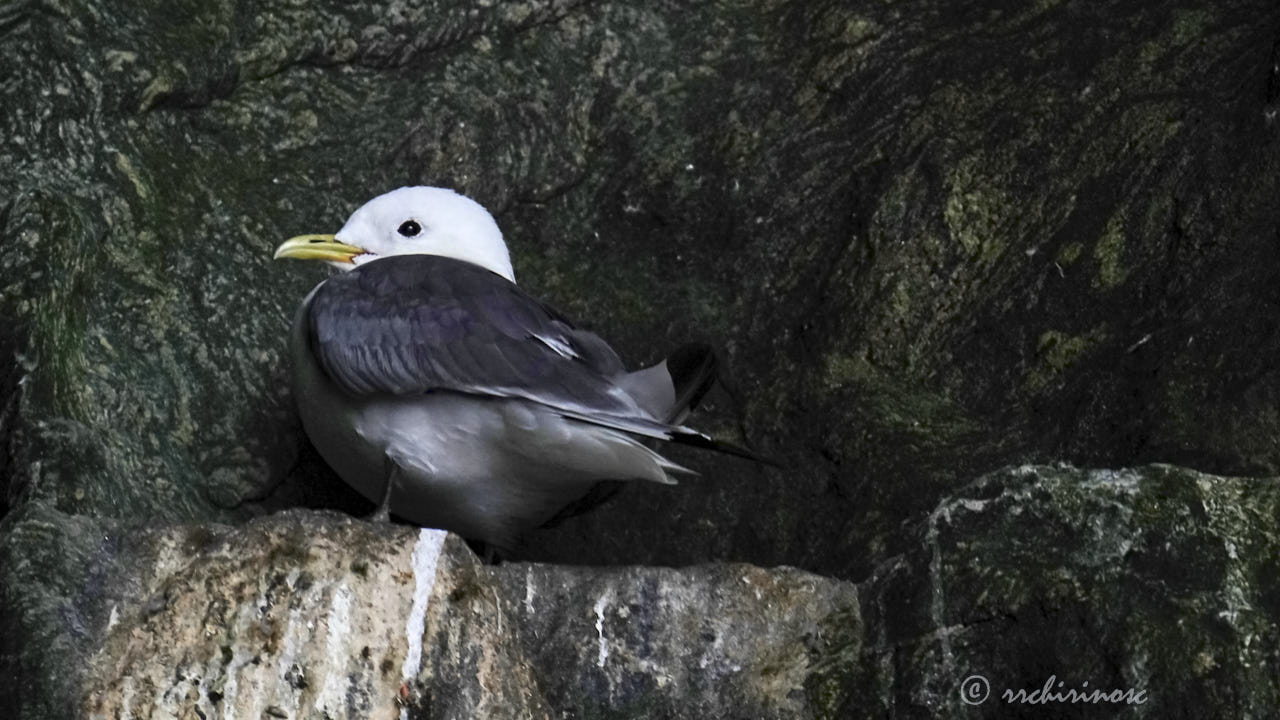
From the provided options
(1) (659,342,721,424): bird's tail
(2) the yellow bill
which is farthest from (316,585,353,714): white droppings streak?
(2) the yellow bill

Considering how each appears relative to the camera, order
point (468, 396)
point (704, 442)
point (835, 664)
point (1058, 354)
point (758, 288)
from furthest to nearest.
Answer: point (758, 288) → point (1058, 354) → point (468, 396) → point (704, 442) → point (835, 664)

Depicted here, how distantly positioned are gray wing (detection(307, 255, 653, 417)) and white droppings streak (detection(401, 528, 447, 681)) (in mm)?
603

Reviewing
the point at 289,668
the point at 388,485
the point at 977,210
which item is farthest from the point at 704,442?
the point at 977,210

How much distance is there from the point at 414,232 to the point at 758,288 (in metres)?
0.85

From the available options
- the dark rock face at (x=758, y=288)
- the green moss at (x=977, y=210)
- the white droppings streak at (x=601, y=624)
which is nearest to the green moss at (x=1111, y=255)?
the dark rock face at (x=758, y=288)

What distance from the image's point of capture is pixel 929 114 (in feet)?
16.0

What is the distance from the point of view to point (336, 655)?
3.23m

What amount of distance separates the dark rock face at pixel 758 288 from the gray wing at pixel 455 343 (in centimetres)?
42

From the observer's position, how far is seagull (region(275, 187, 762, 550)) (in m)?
3.92

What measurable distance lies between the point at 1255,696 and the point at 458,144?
8.39 ft

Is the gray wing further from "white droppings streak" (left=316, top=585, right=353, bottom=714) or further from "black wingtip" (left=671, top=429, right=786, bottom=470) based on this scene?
"white droppings streak" (left=316, top=585, right=353, bottom=714)

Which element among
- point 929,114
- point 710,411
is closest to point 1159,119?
point 929,114

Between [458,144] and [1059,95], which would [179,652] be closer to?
[458,144]

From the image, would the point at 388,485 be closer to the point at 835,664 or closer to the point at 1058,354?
the point at 835,664
